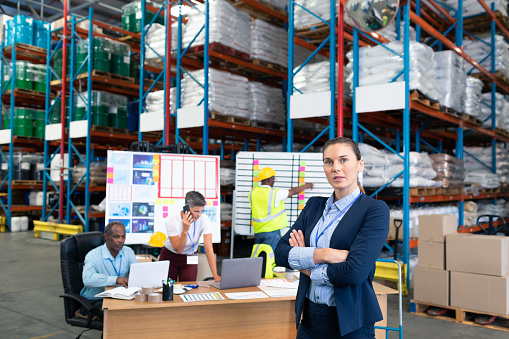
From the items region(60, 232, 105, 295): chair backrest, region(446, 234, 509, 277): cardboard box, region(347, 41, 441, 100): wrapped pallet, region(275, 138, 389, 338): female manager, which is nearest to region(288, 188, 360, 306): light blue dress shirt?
region(275, 138, 389, 338): female manager

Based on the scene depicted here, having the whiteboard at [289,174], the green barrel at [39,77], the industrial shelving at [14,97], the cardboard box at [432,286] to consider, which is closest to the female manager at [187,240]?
the whiteboard at [289,174]

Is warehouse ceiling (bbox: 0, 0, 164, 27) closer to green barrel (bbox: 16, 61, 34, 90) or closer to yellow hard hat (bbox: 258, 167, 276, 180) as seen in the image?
green barrel (bbox: 16, 61, 34, 90)

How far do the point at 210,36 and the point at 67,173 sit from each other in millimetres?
6612

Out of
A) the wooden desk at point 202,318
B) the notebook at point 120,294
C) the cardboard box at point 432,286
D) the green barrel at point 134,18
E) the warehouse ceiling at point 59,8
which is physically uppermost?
the warehouse ceiling at point 59,8

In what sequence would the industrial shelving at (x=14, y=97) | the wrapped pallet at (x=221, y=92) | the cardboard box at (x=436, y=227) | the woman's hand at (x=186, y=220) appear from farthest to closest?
the industrial shelving at (x=14, y=97) < the wrapped pallet at (x=221, y=92) < the cardboard box at (x=436, y=227) < the woman's hand at (x=186, y=220)

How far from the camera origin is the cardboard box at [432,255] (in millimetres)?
6125

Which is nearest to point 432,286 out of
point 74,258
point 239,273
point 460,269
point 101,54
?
point 460,269

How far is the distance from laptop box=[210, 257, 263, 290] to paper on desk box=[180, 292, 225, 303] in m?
0.19

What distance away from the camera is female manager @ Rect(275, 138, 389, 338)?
2.22m

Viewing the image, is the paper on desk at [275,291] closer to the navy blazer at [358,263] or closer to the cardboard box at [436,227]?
the navy blazer at [358,263]

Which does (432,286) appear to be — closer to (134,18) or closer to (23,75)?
(134,18)

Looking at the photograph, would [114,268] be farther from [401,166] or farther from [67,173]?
[67,173]

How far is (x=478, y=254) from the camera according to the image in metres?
5.83

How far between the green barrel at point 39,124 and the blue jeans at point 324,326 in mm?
14106
